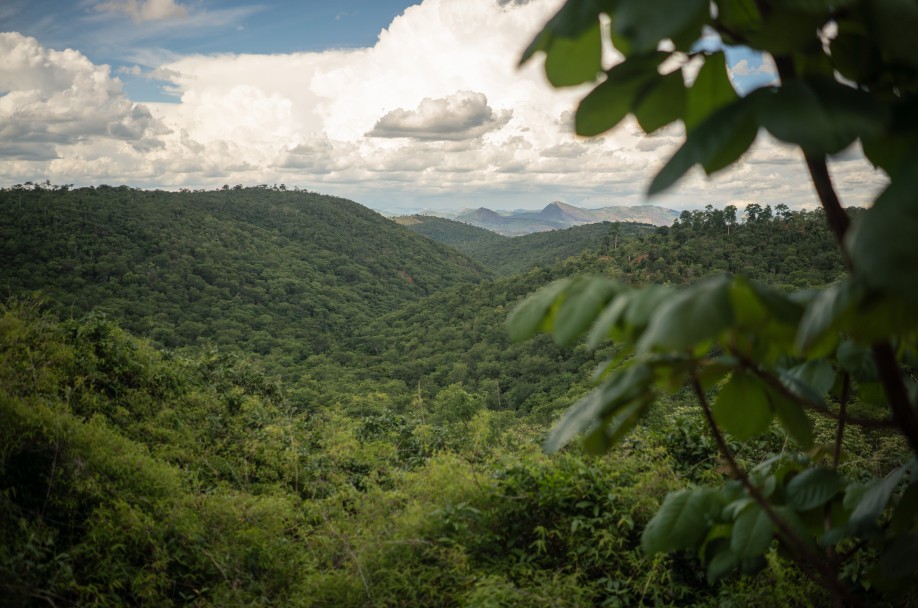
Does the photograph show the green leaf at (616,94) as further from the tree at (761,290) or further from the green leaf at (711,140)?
the green leaf at (711,140)

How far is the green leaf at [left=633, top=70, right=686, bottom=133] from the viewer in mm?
662

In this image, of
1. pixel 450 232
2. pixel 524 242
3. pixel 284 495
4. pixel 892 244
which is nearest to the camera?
pixel 892 244

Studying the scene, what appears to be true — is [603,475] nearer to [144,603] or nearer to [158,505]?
[144,603]

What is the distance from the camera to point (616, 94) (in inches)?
25.8

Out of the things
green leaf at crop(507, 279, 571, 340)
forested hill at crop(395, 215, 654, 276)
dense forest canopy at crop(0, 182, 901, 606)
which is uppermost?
forested hill at crop(395, 215, 654, 276)

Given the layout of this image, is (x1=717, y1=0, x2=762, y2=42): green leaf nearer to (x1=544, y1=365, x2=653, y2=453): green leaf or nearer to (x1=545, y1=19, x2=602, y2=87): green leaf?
(x1=545, y1=19, x2=602, y2=87): green leaf

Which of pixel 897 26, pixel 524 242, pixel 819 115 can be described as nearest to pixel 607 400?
pixel 819 115

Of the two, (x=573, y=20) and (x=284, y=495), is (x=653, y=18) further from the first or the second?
(x=284, y=495)

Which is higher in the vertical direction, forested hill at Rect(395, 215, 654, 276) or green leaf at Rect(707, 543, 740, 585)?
forested hill at Rect(395, 215, 654, 276)

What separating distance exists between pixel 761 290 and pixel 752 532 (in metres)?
0.52

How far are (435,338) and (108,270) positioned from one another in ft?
117

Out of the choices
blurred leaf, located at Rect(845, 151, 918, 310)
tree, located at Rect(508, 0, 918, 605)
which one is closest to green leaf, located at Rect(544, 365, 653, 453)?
tree, located at Rect(508, 0, 918, 605)

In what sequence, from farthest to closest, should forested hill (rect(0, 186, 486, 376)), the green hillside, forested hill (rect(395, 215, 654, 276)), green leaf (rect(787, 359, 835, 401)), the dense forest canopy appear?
the green hillside → forested hill (rect(395, 215, 654, 276)) → forested hill (rect(0, 186, 486, 376)) → the dense forest canopy → green leaf (rect(787, 359, 835, 401))

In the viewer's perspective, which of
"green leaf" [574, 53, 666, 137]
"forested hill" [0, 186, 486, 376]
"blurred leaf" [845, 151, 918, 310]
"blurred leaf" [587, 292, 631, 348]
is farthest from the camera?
"forested hill" [0, 186, 486, 376]
